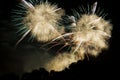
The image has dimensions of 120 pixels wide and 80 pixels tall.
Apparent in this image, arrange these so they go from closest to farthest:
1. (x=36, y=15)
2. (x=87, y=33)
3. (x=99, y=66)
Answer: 1. (x=36, y=15)
2. (x=87, y=33)
3. (x=99, y=66)

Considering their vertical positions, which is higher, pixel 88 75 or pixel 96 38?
pixel 88 75

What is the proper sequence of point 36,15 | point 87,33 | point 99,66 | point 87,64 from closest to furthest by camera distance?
point 36,15
point 87,33
point 87,64
point 99,66

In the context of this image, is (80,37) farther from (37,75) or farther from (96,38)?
(37,75)

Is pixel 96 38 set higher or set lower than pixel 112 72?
lower

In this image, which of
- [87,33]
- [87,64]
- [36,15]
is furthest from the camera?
[87,64]

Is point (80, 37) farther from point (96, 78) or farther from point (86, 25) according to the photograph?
point (96, 78)

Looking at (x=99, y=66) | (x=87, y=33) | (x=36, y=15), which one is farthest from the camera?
(x=99, y=66)

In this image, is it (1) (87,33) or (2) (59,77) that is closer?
(1) (87,33)

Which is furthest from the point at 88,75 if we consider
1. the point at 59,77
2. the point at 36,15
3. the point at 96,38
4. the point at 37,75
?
the point at 36,15

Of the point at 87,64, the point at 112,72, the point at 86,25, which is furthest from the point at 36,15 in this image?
the point at 112,72

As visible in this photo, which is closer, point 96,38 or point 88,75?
point 96,38
